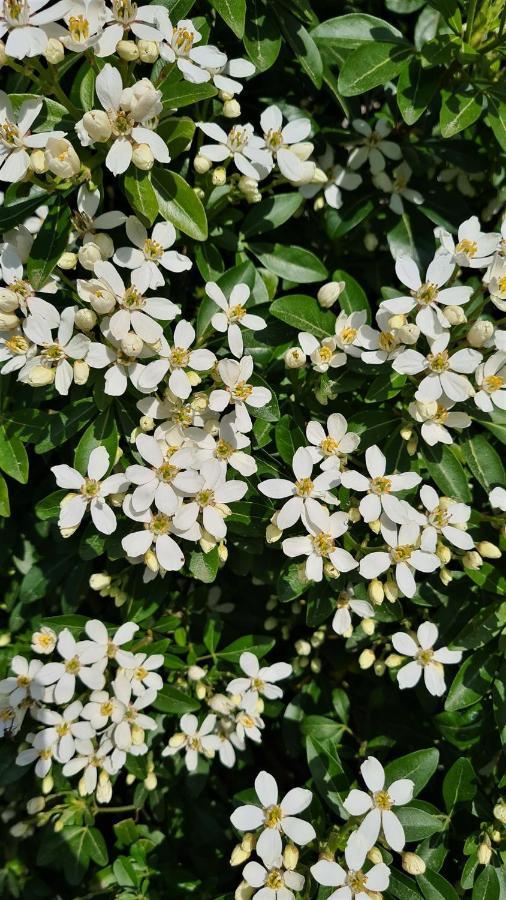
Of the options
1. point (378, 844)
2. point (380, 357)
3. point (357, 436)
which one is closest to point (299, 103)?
point (380, 357)

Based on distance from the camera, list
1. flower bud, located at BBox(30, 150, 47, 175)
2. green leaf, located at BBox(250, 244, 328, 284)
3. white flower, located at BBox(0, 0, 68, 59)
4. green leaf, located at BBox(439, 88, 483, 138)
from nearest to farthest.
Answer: white flower, located at BBox(0, 0, 68, 59) → flower bud, located at BBox(30, 150, 47, 175) → green leaf, located at BBox(439, 88, 483, 138) → green leaf, located at BBox(250, 244, 328, 284)

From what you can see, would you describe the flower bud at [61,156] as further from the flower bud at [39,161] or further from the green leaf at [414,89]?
the green leaf at [414,89]

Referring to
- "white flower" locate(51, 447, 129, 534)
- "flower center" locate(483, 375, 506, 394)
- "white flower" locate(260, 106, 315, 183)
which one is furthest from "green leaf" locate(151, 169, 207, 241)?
"flower center" locate(483, 375, 506, 394)

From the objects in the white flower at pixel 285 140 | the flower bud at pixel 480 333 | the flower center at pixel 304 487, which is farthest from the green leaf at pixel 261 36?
the flower center at pixel 304 487

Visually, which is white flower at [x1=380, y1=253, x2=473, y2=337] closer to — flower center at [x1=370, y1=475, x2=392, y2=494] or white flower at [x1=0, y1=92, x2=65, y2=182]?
flower center at [x1=370, y1=475, x2=392, y2=494]

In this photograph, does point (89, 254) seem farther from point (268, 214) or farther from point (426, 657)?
point (426, 657)

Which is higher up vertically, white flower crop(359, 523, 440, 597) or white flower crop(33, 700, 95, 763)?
white flower crop(359, 523, 440, 597)

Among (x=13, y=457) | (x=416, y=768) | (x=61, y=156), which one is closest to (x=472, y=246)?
(x=61, y=156)
